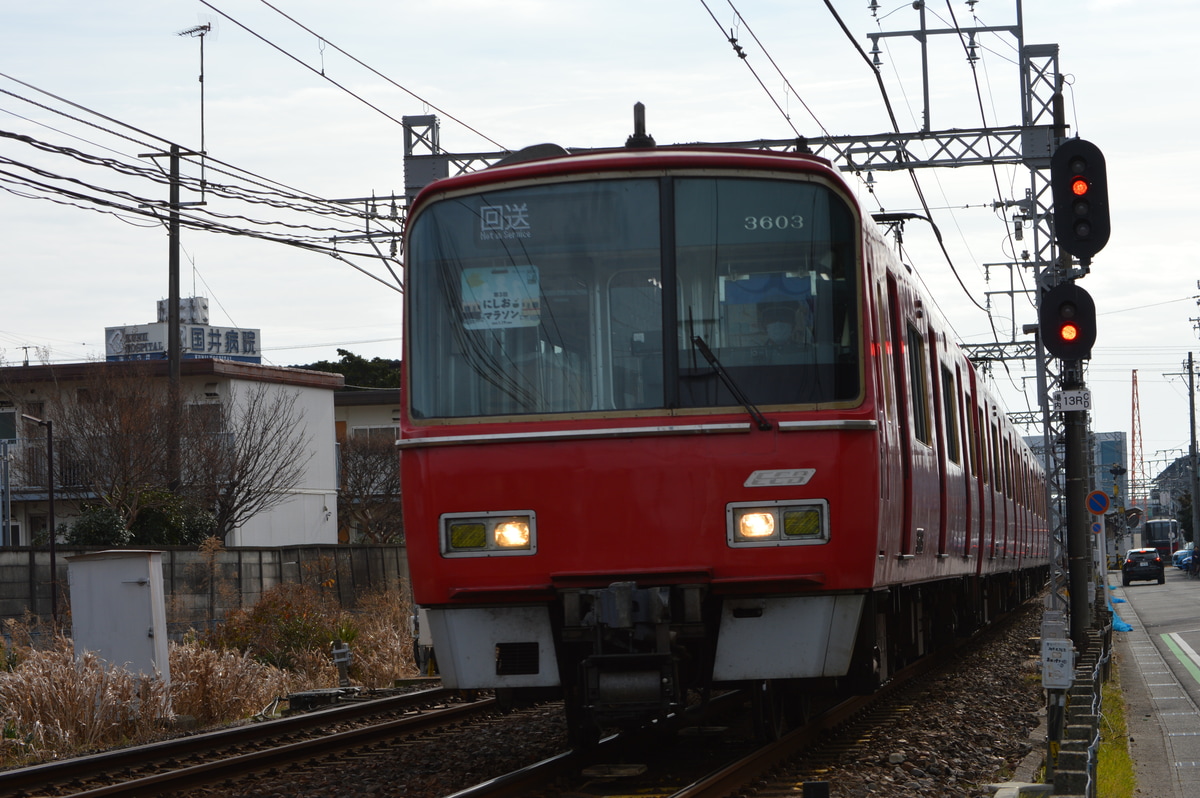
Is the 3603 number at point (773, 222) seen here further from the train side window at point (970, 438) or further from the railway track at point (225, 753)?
Answer: the train side window at point (970, 438)

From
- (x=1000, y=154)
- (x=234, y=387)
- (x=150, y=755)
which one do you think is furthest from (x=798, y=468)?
(x=234, y=387)

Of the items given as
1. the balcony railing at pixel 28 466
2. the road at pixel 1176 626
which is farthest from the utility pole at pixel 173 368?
the road at pixel 1176 626

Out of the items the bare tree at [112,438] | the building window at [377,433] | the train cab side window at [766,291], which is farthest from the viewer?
the building window at [377,433]

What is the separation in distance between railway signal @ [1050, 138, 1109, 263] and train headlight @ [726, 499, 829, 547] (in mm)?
5517

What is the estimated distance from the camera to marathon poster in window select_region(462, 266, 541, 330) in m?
7.21

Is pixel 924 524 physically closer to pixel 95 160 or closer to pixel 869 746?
pixel 869 746

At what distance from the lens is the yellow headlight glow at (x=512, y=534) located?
7.06 metres

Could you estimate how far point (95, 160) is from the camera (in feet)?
50.2

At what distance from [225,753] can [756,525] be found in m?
4.43

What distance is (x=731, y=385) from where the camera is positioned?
6.97 m

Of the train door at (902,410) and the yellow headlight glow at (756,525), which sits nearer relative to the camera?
the yellow headlight glow at (756,525)

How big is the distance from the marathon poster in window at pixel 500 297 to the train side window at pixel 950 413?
5.44m

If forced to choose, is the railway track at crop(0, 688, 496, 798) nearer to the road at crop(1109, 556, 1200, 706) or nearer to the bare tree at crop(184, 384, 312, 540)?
the road at crop(1109, 556, 1200, 706)

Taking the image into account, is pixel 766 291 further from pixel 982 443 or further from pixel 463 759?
pixel 982 443
